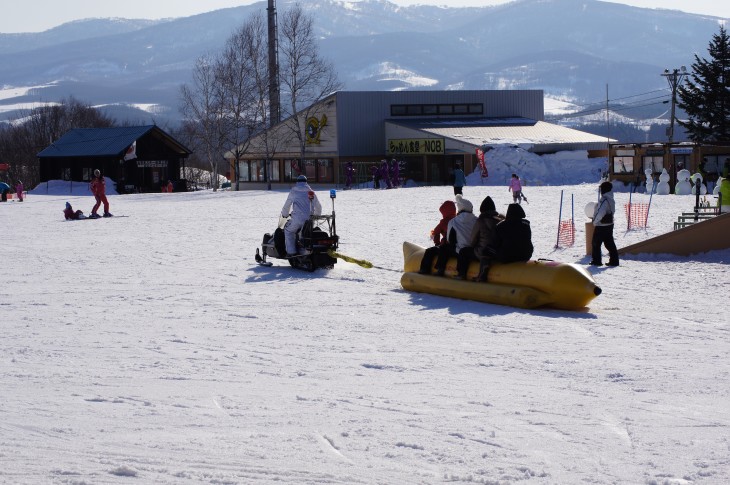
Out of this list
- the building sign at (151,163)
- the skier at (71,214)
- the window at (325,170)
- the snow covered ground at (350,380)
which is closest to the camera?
the snow covered ground at (350,380)

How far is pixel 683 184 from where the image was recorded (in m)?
38.1

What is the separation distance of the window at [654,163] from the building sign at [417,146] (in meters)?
15.5

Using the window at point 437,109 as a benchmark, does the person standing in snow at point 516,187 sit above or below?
below

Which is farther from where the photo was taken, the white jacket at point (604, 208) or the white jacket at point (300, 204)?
the white jacket at point (604, 208)

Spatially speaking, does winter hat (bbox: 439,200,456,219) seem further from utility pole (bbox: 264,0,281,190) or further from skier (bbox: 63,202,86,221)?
utility pole (bbox: 264,0,281,190)

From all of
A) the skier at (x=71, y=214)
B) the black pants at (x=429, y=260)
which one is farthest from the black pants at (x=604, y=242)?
the skier at (x=71, y=214)

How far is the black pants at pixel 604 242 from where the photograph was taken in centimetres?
1756

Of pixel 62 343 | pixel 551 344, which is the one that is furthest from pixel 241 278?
pixel 551 344

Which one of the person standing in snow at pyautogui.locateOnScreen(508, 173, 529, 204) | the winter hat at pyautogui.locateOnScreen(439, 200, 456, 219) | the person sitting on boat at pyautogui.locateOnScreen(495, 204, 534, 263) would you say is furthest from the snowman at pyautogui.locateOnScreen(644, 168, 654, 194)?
the person sitting on boat at pyautogui.locateOnScreen(495, 204, 534, 263)

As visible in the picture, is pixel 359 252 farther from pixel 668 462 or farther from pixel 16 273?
pixel 668 462

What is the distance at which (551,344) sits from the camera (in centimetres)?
1077

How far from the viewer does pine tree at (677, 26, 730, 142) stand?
5456 cm

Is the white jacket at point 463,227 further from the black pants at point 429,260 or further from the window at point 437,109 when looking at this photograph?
the window at point 437,109

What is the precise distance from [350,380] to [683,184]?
31.2 metres
